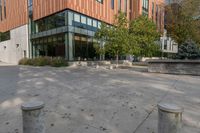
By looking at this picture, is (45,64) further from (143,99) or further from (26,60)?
(143,99)

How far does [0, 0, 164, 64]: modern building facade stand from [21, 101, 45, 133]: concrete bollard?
62.8ft

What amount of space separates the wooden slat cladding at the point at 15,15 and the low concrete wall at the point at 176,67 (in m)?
24.6

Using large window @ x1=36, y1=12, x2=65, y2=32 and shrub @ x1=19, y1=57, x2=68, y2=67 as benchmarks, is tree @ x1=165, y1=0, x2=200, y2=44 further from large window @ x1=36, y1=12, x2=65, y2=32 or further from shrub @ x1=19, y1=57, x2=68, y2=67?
shrub @ x1=19, y1=57, x2=68, y2=67

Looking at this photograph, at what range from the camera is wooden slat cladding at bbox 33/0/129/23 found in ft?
71.9

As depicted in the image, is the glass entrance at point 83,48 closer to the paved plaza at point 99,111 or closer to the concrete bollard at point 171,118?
the paved plaza at point 99,111

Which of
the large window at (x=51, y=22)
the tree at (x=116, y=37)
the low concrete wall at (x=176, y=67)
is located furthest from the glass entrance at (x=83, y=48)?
the low concrete wall at (x=176, y=67)

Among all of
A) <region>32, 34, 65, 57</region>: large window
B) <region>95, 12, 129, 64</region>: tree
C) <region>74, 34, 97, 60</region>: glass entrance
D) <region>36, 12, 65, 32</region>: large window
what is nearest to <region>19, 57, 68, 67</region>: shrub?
<region>32, 34, 65, 57</region>: large window

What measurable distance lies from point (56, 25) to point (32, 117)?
2203cm

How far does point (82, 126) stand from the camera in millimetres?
4113

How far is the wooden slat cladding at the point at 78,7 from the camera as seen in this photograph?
862 inches

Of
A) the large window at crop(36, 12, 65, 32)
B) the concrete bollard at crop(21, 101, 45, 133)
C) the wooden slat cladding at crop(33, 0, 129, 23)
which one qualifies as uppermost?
the wooden slat cladding at crop(33, 0, 129, 23)

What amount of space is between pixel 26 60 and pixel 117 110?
952 inches

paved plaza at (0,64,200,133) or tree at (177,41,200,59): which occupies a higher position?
tree at (177,41,200,59)

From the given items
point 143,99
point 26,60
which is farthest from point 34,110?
point 26,60
